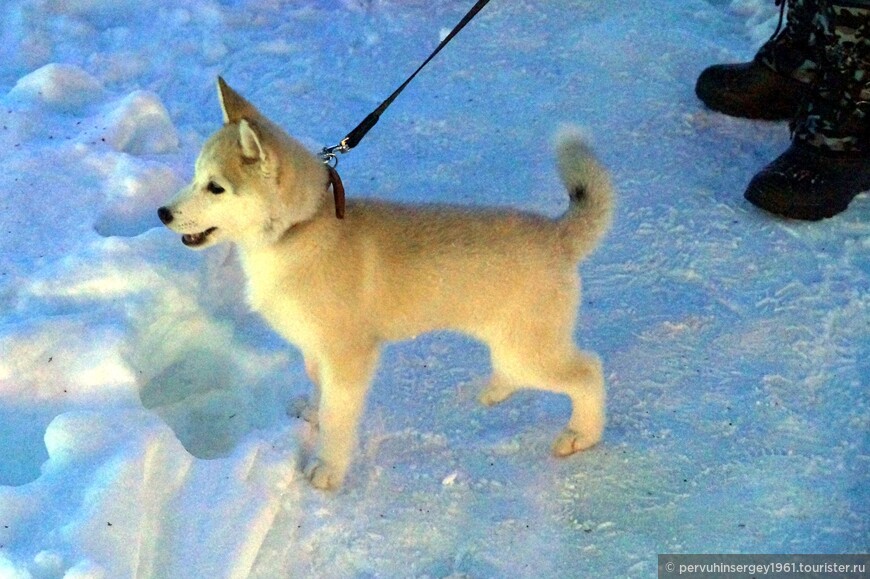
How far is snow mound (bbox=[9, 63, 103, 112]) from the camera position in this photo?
3.31m

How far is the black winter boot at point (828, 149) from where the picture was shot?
2.96 m

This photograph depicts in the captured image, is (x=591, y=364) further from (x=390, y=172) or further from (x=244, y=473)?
(x=390, y=172)

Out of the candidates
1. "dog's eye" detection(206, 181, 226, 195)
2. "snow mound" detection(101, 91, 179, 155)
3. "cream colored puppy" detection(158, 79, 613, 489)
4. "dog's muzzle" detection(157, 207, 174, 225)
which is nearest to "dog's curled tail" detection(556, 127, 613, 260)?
"cream colored puppy" detection(158, 79, 613, 489)

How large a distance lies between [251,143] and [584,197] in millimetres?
865

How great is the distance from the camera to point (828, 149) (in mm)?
3080

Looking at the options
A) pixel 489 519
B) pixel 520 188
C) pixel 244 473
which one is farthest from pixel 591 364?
pixel 520 188

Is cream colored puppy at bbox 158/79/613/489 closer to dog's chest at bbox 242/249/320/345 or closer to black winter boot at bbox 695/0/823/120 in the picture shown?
dog's chest at bbox 242/249/320/345

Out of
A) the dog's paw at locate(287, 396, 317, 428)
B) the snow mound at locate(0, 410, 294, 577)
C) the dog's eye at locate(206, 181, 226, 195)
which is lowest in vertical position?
the dog's paw at locate(287, 396, 317, 428)

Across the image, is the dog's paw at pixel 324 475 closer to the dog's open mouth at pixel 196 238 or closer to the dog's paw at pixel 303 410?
the dog's paw at pixel 303 410

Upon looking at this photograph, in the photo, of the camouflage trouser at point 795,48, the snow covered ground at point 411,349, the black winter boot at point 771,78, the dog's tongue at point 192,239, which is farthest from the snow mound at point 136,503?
the camouflage trouser at point 795,48

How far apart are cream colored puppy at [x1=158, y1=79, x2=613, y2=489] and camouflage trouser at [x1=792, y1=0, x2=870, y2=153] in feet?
4.99

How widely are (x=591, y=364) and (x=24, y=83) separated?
2718 mm

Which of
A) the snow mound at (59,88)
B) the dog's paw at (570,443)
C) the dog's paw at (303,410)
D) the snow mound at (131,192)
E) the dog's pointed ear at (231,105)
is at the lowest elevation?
the dog's paw at (570,443)

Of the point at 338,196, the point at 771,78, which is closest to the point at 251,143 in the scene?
the point at 338,196
